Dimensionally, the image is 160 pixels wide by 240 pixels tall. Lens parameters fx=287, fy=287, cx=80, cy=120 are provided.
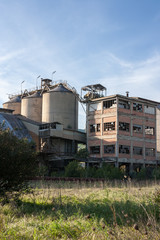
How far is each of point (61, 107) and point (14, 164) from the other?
42082 mm

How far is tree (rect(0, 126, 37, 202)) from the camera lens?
1220 cm

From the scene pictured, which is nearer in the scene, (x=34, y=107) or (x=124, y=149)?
(x=124, y=149)

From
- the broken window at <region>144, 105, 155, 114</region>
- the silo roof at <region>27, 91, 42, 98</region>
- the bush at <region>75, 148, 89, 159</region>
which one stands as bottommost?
the bush at <region>75, 148, 89, 159</region>

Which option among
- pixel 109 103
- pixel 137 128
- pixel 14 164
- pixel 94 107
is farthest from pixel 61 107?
pixel 14 164

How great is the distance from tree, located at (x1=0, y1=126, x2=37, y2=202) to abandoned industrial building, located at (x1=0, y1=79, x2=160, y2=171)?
30.3 meters

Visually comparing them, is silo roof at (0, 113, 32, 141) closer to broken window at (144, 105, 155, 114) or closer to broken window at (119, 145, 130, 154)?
broken window at (119, 145, 130, 154)

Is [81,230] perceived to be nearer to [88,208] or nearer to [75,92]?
[88,208]

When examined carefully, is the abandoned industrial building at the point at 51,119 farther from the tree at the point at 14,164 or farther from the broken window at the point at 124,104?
the tree at the point at 14,164

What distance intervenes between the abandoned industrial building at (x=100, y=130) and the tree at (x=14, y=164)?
30327mm

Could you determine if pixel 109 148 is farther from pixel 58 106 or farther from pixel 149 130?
pixel 58 106

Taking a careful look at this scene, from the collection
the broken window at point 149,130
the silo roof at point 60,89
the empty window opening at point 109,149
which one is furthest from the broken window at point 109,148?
the silo roof at point 60,89

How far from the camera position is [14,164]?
485 inches

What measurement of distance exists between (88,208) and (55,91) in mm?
44822

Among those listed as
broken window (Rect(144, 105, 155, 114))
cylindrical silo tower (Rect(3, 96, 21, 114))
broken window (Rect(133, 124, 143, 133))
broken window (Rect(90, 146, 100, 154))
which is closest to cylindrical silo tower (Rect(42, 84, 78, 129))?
broken window (Rect(90, 146, 100, 154))
